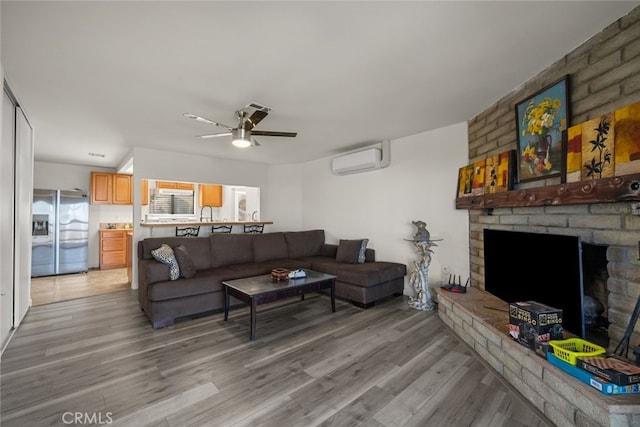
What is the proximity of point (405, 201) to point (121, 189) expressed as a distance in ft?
21.8

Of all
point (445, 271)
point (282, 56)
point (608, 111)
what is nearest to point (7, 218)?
point (282, 56)

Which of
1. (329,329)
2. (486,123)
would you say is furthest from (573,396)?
(486,123)

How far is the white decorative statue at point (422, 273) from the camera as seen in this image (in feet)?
12.2

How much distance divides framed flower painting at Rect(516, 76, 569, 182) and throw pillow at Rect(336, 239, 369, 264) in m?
2.48

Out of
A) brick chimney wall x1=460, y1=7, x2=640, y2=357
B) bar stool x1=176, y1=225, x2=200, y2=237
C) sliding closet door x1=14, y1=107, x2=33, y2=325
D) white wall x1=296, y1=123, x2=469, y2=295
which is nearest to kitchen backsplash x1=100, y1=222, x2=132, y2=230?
bar stool x1=176, y1=225, x2=200, y2=237

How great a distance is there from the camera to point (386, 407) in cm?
184

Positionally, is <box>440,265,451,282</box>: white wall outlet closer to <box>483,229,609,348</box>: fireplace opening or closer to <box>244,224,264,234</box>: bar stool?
<box>483,229,609,348</box>: fireplace opening

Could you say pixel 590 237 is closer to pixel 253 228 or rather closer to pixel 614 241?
pixel 614 241

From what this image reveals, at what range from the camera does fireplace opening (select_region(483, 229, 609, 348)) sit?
1.90 m

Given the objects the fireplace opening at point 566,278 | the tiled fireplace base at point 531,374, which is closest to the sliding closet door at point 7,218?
the tiled fireplace base at point 531,374

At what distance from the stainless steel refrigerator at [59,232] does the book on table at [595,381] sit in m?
7.89

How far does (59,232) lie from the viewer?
18.9 feet

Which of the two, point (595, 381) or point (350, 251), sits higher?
point (350, 251)

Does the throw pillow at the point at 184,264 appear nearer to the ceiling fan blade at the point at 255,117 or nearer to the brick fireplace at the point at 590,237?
the ceiling fan blade at the point at 255,117
